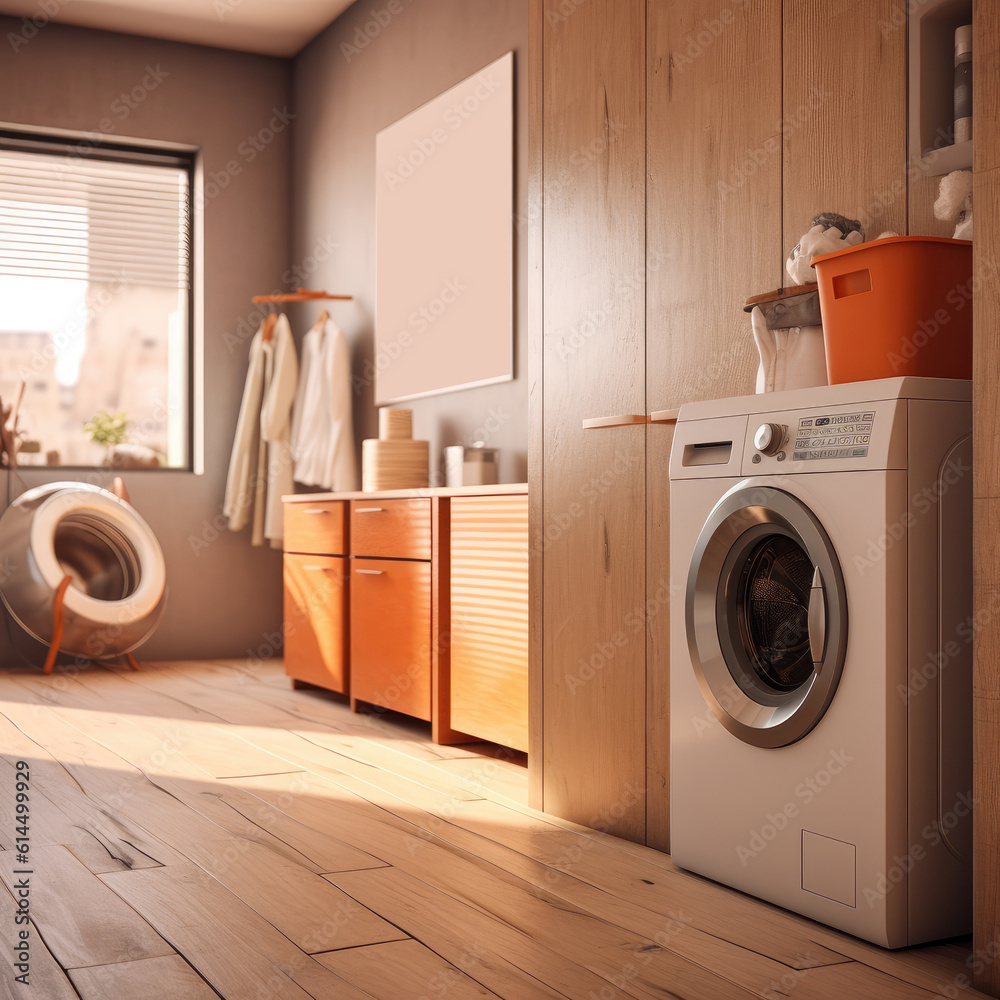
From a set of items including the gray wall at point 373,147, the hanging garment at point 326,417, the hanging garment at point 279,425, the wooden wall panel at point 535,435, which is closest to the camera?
the wooden wall panel at point 535,435

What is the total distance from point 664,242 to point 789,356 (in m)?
0.48

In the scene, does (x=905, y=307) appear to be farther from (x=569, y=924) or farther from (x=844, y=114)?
(x=569, y=924)

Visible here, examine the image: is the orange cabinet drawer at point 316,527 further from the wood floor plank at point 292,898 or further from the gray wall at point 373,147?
the wood floor plank at point 292,898

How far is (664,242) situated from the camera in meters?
2.45

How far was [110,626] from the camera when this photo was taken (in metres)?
4.88

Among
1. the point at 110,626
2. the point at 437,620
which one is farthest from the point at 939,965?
the point at 110,626

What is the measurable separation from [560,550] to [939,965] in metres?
1.22

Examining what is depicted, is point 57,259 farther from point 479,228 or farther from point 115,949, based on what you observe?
point 115,949

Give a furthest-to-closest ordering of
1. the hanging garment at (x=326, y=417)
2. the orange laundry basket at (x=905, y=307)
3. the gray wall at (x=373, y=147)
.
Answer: the hanging garment at (x=326, y=417) → the gray wall at (x=373, y=147) → the orange laundry basket at (x=905, y=307)

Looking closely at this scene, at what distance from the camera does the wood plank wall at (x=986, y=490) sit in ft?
5.46

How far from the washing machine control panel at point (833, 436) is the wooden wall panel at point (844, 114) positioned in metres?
0.37

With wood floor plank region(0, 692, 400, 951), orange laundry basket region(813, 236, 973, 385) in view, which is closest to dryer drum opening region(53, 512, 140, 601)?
wood floor plank region(0, 692, 400, 951)

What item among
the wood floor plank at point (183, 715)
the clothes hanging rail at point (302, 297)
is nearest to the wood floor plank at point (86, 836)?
the wood floor plank at point (183, 715)

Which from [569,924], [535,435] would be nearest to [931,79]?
[535,435]
